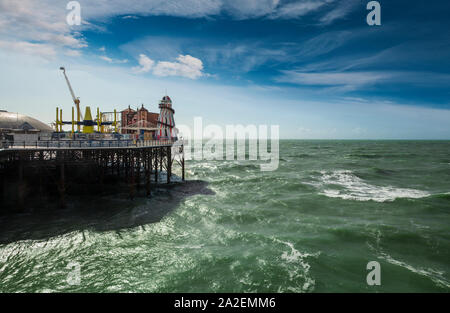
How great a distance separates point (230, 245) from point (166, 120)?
3393cm

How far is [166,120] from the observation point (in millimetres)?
44781

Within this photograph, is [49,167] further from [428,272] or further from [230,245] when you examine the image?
[428,272]

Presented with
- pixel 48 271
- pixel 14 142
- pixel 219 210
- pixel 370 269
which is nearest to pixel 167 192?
pixel 219 210

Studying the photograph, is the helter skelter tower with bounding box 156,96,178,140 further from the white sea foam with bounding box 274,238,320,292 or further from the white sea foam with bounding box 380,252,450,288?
the white sea foam with bounding box 380,252,450,288

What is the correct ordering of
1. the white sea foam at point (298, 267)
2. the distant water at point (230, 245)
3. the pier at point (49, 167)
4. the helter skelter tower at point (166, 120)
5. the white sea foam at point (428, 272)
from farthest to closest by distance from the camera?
the helter skelter tower at point (166, 120), the pier at point (49, 167), the white sea foam at point (428, 272), the distant water at point (230, 245), the white sea foam at point (298, 267)

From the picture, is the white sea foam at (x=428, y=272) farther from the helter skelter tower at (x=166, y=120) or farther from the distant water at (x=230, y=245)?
the helter skelter tower at (x=166, y=120)

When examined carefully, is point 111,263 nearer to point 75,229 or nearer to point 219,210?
point 75,229

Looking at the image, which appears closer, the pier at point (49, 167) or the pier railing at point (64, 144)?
the pier at point (49, 167)

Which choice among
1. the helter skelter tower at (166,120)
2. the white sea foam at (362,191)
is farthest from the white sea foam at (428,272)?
the helter skelter tower at (166,120)

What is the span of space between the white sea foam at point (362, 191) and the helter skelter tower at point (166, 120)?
2870cm

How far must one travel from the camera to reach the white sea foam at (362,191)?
2796cm

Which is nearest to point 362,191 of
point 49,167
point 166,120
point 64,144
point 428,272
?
point 428,272
